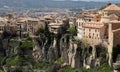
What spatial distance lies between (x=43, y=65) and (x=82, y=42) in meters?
5.92

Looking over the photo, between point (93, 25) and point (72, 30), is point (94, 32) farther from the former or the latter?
point (72, 30)

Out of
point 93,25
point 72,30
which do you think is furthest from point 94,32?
point 72,30

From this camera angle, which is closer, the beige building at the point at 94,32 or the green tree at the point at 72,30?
the beige building at the point at 94,32

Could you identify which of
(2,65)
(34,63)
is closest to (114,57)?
(34,63)

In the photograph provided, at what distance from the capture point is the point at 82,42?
154ft

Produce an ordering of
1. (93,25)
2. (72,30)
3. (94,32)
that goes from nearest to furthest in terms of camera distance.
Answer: (94,32), (93,25), (72,30)

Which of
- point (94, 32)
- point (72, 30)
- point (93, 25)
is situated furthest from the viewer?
point (72, 30)

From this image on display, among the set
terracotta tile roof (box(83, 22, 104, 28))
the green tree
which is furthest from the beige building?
the green tree

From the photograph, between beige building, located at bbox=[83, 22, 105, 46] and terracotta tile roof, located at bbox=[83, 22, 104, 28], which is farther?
terracotta tile roof, located at bbox=[83, 22, 104, 28]

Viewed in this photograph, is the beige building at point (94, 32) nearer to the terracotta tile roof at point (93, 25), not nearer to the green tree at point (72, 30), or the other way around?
the terracotta tile roof at point (93, 25)

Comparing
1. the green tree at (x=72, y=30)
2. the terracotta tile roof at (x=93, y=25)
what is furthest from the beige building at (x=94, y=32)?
the green tree at (x=72, y=30)

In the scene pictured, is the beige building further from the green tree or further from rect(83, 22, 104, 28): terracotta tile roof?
the green tree

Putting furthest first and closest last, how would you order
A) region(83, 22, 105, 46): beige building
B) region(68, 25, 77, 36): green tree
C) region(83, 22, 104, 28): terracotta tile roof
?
1. region(68, 25, 77, 36): green tree
2. region(83, 22, 104, 28): terracotta tile roof
3. region(83, 22, 105, 46): beige building

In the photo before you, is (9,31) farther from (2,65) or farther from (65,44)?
(65,44)
